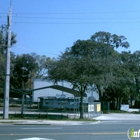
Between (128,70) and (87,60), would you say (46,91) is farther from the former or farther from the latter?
(87,60)

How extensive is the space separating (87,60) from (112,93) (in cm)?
3095

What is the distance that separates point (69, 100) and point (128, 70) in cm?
1251

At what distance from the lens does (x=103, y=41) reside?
5462cm

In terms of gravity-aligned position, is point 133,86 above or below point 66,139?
above

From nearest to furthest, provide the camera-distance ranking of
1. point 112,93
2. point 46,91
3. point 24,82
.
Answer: point 112,93, point 46,91, point 24,82

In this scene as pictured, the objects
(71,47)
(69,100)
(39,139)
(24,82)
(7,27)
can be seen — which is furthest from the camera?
(24,82)

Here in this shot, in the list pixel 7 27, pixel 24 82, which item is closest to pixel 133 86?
pixel 7 27

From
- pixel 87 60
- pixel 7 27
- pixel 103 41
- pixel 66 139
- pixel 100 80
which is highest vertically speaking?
pixel 103 41

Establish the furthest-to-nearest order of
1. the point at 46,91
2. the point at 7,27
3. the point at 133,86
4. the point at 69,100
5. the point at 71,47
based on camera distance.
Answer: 1. the point at 46,91
2. the point at 133,86
3. the point at 71,47
4. the point at 69,100
5. the point at 7,27

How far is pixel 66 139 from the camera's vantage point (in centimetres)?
1320

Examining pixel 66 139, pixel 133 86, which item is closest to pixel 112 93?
pixel 133 86

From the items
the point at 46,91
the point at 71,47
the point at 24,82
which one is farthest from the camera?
the point at 24,82

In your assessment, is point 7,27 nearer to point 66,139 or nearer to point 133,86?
point 66,139

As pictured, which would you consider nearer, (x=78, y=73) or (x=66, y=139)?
(x=66, y=139)
